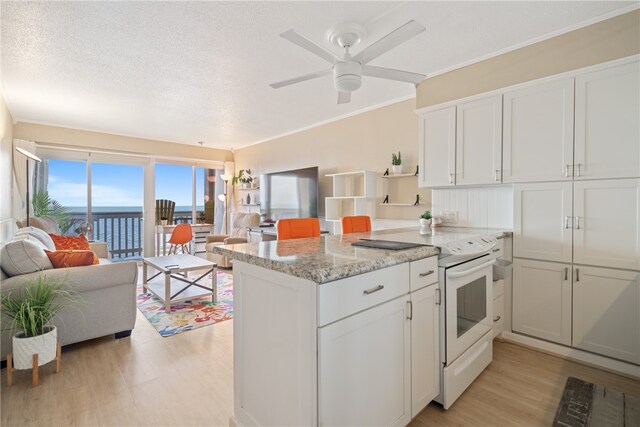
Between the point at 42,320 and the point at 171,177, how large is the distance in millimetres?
5049

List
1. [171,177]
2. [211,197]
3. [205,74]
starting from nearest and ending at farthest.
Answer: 1. [205,74]
2. [171,177]
3. [211,197]

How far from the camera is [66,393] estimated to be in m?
1.91

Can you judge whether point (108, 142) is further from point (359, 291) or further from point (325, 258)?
point (359, 291)

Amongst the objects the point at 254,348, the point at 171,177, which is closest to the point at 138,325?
the point at 254,348

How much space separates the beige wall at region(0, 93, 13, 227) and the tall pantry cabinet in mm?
5658

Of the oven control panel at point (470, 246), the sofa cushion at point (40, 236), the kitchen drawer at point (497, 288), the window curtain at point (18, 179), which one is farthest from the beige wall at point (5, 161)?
the kitchen drawer at point (497, 288)

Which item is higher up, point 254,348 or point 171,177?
point 171,177

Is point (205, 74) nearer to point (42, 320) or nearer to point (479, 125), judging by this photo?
point (42, 320)

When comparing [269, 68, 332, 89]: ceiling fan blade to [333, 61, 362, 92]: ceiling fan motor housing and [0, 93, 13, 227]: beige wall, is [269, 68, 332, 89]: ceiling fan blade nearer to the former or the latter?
[333, 61, 362, 92]: ceiling fan motor housing

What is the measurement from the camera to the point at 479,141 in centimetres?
286

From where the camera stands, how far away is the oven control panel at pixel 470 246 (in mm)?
1704

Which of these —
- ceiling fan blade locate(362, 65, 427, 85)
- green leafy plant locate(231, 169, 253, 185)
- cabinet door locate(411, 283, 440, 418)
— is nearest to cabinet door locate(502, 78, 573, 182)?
ceiling fan blade locate(362, 65, 427, 85)

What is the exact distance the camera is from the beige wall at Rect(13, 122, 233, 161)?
4.95 meters

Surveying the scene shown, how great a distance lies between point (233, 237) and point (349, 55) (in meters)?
4.07
